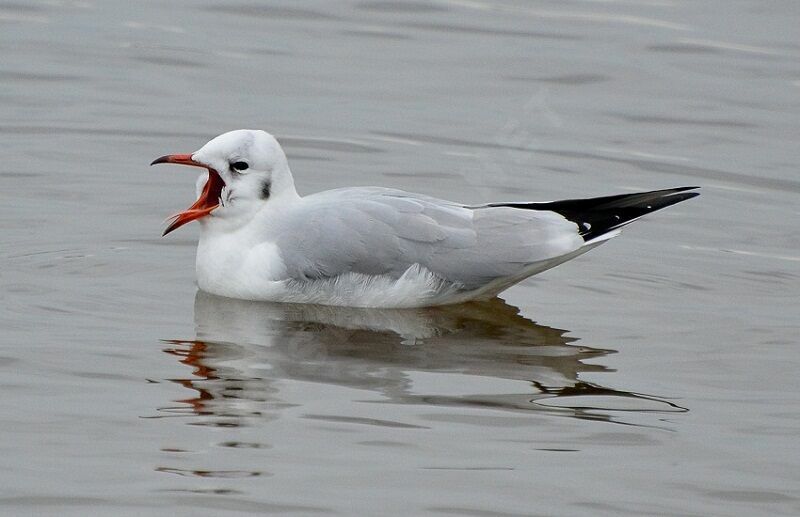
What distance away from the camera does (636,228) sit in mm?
9594

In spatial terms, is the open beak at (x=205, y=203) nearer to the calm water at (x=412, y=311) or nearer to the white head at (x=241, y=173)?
the white head at (x=241, y=173)

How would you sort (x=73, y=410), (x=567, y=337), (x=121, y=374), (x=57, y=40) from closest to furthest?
(x=73, y=410), (x=121, y=374), (x=567, y=337), (x=57, y=40)

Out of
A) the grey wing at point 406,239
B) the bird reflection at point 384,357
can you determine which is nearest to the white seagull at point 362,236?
the grey wing at point 406,239

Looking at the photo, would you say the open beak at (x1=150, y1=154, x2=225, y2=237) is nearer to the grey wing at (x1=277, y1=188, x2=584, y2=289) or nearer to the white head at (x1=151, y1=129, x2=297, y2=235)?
the white head at (x1=151, y1=129, x2=297, y2=235)

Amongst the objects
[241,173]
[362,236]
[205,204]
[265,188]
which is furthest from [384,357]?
[205,204]

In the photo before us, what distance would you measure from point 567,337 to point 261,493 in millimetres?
2480

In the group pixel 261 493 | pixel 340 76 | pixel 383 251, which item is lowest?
pixel 261 493

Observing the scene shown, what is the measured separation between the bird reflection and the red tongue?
A: 0.40m

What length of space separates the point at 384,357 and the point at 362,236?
0.79 m

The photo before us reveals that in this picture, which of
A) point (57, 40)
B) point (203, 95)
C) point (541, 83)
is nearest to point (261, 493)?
point (203, 95)

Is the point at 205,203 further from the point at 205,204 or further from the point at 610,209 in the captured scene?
the point at 610,209

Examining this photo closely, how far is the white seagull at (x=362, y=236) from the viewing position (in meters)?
7.75

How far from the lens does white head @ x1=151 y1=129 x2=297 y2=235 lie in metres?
7.90

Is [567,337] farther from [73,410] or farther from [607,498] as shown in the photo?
[73,410]
